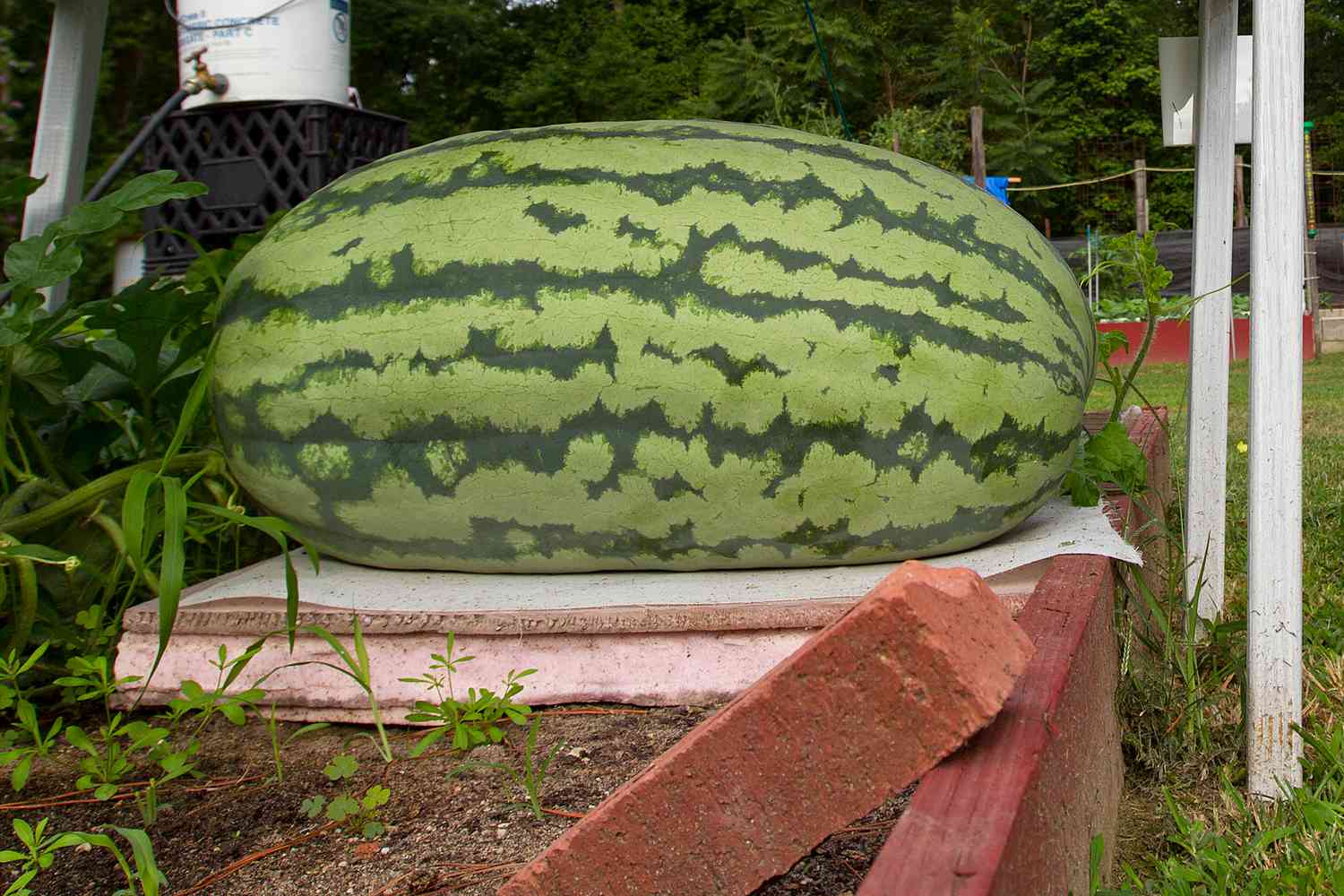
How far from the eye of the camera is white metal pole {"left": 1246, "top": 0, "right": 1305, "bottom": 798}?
1.35m

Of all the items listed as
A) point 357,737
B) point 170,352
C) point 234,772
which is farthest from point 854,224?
point 170,352

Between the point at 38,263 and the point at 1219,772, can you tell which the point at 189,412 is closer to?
the point at 38,263

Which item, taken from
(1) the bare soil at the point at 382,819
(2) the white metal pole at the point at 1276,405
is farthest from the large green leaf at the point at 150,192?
(2) the white metal pole at the point at 1276,405

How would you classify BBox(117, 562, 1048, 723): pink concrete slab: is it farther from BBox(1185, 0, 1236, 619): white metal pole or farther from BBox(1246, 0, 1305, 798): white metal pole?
BBox(1185, 0, 1236, 619): white metal pole

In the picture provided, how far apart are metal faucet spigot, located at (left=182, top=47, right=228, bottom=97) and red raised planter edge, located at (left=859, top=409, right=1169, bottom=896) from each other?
294cm

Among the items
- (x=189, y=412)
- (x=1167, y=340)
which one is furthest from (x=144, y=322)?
(x=1167, y=340)

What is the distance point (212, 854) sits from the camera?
3.91 feet

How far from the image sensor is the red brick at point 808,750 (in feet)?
2.63

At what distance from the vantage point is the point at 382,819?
125 cm

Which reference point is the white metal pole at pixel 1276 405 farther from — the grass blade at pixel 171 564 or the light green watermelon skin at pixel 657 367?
the grass blade at pixel 171 564

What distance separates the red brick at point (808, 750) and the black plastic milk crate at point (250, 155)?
281cm

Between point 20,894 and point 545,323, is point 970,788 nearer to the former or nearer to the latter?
point 20,894

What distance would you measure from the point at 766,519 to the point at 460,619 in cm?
46

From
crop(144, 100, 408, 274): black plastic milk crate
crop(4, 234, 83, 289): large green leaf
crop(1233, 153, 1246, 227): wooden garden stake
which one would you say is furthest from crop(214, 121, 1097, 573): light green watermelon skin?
crop(1233, 153, 1246, 227): wooden garden stake
